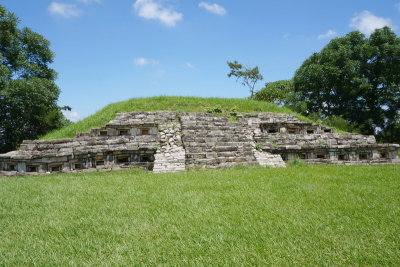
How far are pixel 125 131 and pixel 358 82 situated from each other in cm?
1744

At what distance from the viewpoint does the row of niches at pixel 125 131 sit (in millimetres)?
10750

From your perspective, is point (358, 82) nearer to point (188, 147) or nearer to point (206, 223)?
point (188, 147)

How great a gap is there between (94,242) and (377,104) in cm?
2340

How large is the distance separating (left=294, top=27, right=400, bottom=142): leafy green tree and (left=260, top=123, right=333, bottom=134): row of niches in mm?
10079

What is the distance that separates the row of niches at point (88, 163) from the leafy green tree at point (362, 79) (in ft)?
55.4

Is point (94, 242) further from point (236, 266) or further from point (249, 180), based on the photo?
point (249, 180)

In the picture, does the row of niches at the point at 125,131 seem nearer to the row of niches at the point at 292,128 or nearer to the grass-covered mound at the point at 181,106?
the grass-covered mound at the point at 181,106

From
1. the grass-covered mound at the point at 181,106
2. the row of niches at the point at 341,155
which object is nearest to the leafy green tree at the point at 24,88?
the grass-covered mound at the point at 181,106

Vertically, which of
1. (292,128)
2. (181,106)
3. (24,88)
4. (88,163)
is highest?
(24,88)

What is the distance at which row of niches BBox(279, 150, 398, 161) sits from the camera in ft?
32.9

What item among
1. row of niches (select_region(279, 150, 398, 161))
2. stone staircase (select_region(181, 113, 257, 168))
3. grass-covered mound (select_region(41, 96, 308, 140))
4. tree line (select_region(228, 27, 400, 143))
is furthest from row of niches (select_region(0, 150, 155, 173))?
tree line (select_region(228, 27, 400, 143))

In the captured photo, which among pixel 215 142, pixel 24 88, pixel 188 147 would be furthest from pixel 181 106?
pixel 24 88

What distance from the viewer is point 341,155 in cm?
1024

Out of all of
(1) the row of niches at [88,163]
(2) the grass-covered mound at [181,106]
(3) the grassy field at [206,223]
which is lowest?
(3) the grassy field at [206,223]
